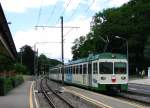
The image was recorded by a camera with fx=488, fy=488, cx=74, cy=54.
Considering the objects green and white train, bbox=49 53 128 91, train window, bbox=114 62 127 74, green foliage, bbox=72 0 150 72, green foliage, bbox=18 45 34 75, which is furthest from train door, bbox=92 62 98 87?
green foliage, bbox=18 45 34 75

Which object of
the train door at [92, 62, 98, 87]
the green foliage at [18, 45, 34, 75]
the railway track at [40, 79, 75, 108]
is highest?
the green foliage at [18, 45, 34, 75]

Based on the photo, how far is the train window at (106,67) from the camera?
3562 cm

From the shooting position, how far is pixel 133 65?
112688 mm

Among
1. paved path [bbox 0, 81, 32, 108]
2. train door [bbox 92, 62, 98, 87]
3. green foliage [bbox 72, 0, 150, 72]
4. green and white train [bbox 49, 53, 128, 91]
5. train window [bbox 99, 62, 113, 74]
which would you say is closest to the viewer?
paved path [bbox 0, 81, 32, 108]

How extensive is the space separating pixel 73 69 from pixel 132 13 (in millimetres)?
72630

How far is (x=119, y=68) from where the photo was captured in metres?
36.0

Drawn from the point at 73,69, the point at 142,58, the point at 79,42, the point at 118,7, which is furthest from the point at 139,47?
the point at 73,69

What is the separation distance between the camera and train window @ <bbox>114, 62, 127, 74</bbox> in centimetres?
3588

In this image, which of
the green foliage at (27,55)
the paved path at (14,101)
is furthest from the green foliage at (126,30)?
the paved path at (14,101)

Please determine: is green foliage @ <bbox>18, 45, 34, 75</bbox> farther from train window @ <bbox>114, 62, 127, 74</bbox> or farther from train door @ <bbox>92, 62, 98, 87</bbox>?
train window @ <bbox>114, 62, 127, 74</bbox>

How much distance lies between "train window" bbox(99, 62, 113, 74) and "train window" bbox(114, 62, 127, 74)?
38 cm

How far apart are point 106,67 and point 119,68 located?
1.01 meters

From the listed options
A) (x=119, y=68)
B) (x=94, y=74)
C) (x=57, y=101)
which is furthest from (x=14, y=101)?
(x=119, y=68)

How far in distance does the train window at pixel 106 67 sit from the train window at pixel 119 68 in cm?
38
